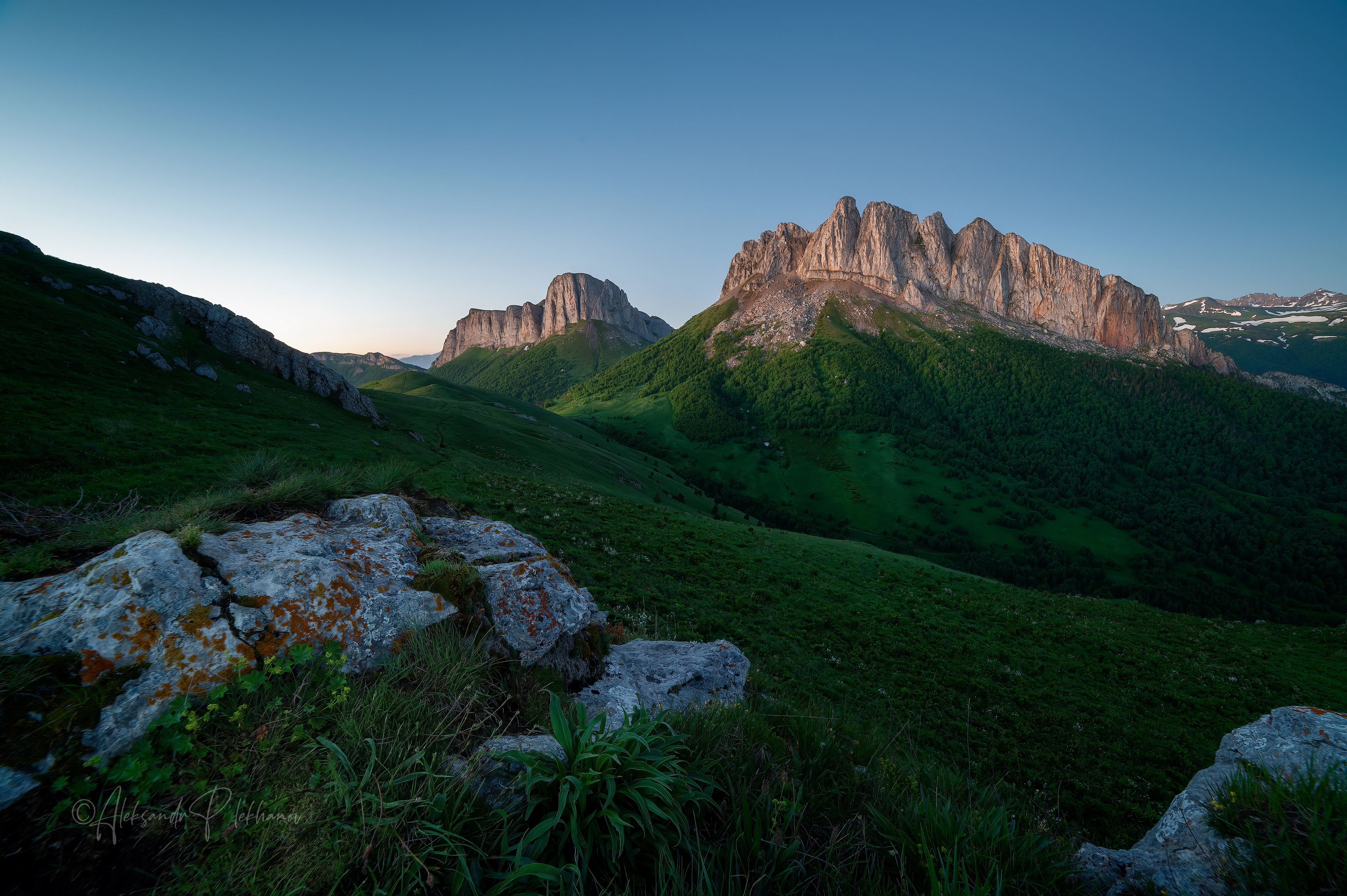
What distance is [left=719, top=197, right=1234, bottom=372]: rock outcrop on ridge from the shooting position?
625 ft

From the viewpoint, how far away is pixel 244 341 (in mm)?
41688

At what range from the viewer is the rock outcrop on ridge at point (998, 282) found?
19038 cm

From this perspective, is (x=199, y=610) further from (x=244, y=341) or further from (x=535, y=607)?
(x=244, y=341)

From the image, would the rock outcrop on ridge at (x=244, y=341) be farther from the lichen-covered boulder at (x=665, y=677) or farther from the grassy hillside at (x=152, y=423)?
the lichen-covered boulder at (x=665, y=677)

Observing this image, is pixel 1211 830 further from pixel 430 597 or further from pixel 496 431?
pixel 496 431

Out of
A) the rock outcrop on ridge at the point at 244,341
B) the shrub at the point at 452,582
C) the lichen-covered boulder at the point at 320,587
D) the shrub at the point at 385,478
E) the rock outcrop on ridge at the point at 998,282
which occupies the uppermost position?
the rock outcrop on ridge at the point at 998,282

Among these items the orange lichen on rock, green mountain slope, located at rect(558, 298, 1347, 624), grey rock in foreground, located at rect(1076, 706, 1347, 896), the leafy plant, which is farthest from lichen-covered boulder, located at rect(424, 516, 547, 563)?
green mountain slope, located at rect(558, 298, 1347, 624)

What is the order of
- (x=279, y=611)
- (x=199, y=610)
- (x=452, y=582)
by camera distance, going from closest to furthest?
(x=199, y=610), (x=279, y=611), (x=452, y=582)

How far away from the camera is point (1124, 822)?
1026cm

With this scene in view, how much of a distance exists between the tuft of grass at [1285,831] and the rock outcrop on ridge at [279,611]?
Result: 487 cm

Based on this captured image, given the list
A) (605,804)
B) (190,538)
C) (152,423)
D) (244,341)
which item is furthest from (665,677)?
(244,341)

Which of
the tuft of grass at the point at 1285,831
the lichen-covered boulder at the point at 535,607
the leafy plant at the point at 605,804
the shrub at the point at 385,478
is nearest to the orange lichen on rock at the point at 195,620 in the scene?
the lichen-covered boulder at the point at 535,607

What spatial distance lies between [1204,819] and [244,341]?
5981 cm

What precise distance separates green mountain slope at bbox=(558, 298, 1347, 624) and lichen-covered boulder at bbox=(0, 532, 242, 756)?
84.2 metres
